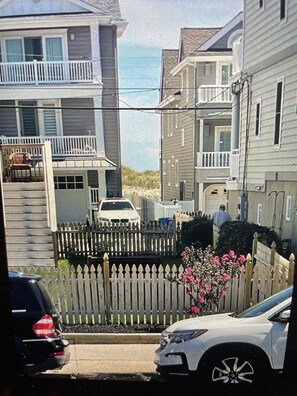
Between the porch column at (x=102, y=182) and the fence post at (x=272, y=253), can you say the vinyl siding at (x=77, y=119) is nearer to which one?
the porch column at (x=102, y=182)

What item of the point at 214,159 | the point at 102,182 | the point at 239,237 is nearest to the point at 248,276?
the point at 239,237

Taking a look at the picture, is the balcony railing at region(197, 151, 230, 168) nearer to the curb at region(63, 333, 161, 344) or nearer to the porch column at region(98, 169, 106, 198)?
the porch column at region(98, 169, 106, 198)

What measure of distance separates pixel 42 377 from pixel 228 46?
210cm

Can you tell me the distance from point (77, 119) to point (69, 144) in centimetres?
29

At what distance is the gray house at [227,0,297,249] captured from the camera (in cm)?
119

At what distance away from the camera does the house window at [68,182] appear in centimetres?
183

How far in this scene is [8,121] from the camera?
3.92 feet

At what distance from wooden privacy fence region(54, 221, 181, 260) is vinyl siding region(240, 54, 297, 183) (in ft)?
5.22

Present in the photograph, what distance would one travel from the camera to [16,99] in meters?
1.30

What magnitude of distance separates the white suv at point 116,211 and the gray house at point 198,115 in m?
0.46

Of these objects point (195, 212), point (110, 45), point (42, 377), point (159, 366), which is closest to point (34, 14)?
point (110, 45)

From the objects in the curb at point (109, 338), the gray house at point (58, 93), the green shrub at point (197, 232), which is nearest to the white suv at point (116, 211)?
the gray house at point (58, 93)

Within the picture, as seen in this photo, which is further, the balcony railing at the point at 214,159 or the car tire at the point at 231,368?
the balcony railing at the point at 214,159

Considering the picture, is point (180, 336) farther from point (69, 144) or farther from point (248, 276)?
point (69, 144)
